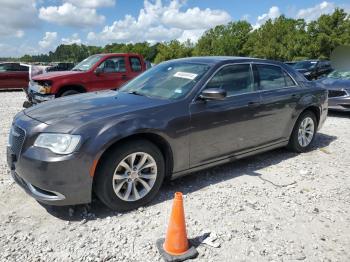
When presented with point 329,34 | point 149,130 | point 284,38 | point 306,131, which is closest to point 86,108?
point 149,130

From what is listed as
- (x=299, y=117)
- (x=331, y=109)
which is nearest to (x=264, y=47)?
(x=331, y=109)

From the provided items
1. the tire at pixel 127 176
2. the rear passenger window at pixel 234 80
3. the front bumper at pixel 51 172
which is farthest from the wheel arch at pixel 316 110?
the front bumper at pixel 51 172

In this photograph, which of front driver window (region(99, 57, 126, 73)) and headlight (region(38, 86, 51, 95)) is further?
front driver window (region(99, 57, 126, 73))

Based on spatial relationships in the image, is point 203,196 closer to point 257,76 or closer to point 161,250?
Answer: point 161,250

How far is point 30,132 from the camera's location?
11.2ft

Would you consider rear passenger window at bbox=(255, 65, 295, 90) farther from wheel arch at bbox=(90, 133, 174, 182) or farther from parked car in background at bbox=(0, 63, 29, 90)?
parked car in background at bbox=(0, 63, 29, 90)

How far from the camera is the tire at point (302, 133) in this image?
5.73m

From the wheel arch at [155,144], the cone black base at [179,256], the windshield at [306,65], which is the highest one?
the windshield at [306,65]

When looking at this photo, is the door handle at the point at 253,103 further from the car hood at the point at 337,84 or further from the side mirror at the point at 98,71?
the side mirror at the point at 98,71

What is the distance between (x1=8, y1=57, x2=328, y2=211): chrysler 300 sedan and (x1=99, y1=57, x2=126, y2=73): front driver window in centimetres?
520

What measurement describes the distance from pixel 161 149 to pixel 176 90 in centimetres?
79

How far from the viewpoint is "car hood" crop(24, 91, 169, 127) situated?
3.48 meters

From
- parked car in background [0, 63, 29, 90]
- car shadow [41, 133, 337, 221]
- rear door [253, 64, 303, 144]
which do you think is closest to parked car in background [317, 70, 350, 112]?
car shadow [41, 133, 337, 221]

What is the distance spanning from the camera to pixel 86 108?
12.3ft
